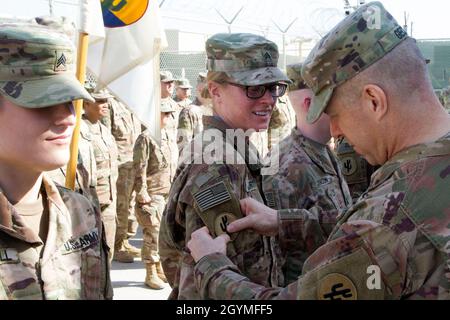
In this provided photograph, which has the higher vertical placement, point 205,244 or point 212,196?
point 212,196

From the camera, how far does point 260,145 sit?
9164 millimetres

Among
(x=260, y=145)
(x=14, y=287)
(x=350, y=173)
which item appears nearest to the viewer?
(x=14, y=287)

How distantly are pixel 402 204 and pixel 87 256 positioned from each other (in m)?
1.02

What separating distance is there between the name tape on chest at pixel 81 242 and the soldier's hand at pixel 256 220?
1.94 feet

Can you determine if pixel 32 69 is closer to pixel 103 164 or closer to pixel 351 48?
pixel 351 48

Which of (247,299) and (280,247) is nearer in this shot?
(247,299)

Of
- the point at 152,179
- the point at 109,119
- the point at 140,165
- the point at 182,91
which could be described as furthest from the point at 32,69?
the point at 182,91

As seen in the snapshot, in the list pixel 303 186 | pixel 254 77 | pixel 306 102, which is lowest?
pixel 303 186

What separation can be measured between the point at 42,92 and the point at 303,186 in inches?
66.3

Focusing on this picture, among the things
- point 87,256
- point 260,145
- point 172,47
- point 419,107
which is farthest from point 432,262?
point 172,47

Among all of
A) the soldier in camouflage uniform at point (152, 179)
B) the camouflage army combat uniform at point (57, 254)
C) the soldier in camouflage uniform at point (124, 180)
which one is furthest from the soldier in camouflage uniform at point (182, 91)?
the camouflage army combat uniform at point (57, 254)

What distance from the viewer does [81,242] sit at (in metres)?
1.95

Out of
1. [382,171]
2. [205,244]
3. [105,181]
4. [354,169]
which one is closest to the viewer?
[382,171]

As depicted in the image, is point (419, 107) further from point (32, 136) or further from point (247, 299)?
point (32, 136)
